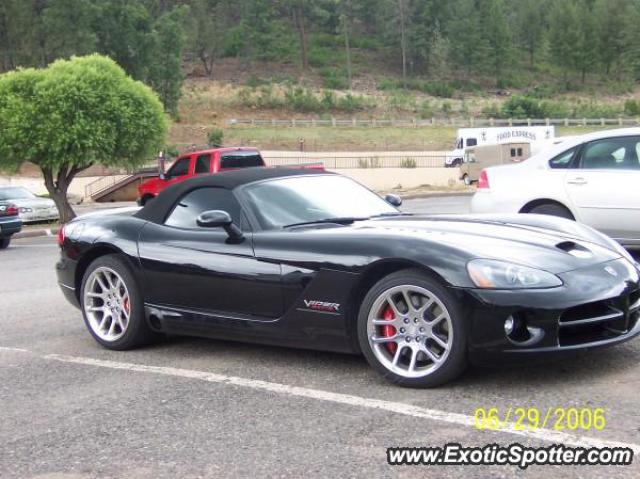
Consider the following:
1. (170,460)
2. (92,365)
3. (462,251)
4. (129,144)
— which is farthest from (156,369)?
(129,144)

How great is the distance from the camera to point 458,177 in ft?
140

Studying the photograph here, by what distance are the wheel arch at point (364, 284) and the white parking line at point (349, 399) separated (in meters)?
0.42

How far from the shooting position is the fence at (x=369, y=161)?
1788 inches

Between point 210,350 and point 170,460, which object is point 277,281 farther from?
point 170,460

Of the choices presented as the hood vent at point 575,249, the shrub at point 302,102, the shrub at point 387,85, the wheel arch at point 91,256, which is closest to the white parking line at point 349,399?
the wheel arch at point 91,256

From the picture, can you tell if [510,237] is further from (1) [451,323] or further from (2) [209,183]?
(2) [209,183]

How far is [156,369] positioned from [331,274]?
1.46m

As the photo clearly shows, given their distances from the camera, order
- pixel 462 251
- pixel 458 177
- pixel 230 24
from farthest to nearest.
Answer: pixel 230 24
pixel 458 177
pixel 462 251

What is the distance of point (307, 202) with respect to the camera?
6.01m

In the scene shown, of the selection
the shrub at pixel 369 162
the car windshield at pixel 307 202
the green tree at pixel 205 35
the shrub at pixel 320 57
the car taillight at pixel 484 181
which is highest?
the green tree at pixel 205 35

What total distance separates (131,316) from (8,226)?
12.3m

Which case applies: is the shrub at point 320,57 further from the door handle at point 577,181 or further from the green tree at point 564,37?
the door handle at point 577,181

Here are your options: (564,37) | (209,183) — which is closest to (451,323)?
(209,183)

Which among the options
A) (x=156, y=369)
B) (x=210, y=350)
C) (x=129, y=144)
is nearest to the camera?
(x=156, y=369)
